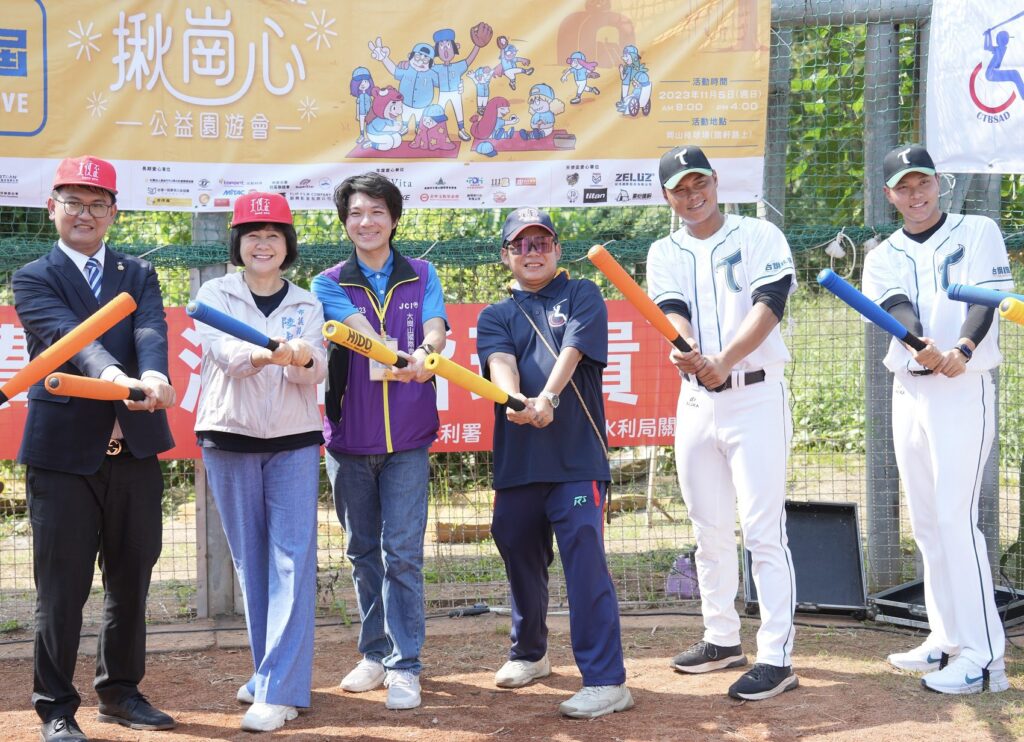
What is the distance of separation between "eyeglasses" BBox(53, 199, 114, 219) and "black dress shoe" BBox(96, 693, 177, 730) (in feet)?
5.96

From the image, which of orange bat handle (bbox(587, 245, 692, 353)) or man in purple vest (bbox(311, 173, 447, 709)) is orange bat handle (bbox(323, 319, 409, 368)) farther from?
orange bat handle (bbox(587, 245, 692, 353))

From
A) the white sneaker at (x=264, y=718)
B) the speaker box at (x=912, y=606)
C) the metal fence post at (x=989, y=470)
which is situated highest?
the metal fence post at (x=989, y=470)

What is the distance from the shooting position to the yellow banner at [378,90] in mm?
5297

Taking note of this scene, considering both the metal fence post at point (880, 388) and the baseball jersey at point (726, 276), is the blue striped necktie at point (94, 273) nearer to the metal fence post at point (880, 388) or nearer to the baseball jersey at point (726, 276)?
the baseball jersey at point (726, 276)

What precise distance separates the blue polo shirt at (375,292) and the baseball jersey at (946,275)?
1.89 m

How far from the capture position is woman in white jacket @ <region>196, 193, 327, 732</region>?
3.96 m

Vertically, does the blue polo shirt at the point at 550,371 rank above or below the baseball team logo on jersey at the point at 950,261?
below

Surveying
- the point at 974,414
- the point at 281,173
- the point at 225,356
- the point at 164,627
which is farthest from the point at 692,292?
the point at 164,627

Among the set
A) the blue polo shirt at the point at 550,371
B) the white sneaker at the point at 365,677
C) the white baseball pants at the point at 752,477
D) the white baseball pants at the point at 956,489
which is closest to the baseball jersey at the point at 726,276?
the white baseball pants at the point at 752,477

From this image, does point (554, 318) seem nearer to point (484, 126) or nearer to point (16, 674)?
point (484, 126)

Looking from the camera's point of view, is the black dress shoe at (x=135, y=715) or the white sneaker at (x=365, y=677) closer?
the black dress shoe at (x=135, y=715)

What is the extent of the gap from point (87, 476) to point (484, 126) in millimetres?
2772

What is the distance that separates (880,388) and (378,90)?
309cm

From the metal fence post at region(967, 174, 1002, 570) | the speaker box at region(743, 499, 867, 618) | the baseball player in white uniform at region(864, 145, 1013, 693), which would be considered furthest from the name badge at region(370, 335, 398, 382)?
the metal fence post at region(967, 174, 1002, 570)
